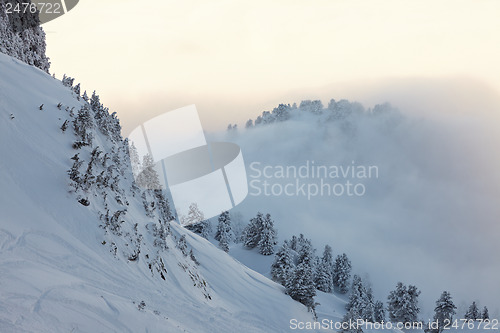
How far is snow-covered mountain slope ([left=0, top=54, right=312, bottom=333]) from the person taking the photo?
33.6ft

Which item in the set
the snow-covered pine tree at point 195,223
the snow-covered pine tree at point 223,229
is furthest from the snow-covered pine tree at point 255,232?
the snow-covered pine tree at point 195,223

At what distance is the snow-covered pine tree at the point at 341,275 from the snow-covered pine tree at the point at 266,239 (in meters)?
21.7

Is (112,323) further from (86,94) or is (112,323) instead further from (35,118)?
(86,94)

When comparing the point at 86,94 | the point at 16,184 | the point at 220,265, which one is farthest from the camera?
the point at 220,265

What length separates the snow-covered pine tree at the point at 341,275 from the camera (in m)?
88.0

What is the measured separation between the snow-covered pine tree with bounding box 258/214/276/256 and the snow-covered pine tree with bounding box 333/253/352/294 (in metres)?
21.7

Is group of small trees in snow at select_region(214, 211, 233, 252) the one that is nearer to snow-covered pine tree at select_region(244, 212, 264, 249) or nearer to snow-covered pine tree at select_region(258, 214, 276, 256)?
snow-covered pine tree at select_region(244, 212, 264, 249)

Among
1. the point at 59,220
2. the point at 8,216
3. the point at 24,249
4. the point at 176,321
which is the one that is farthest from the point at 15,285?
the point at 176,321

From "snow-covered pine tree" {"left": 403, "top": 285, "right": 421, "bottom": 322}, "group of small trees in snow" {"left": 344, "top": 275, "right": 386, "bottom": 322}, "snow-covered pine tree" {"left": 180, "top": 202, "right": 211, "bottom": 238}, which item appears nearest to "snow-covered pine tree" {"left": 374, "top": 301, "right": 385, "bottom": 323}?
"group of small trees in snow" {"left": 344, "top": 275, "right": 386, "bottom": 322}

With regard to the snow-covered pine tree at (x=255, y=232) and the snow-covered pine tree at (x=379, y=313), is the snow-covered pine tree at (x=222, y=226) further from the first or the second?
the snow-covered pine tree at (x=379, y=313)

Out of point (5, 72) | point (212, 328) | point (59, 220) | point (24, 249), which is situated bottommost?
point (212, 328)

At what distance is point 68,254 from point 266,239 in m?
67.0

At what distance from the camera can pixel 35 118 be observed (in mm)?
18141

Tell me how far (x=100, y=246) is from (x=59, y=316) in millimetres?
6078
